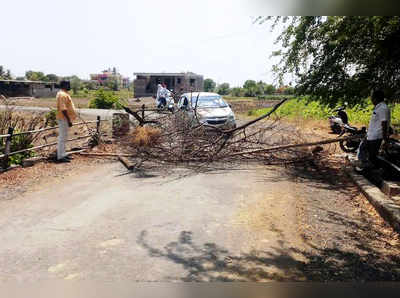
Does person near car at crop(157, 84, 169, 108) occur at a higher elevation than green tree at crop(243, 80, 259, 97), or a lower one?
lower

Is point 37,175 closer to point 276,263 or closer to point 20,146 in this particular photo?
point 20,146

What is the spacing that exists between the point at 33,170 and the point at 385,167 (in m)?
7.78

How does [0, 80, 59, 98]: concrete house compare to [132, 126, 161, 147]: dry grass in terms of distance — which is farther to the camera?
[0, 80, 59, 98]: concrete house

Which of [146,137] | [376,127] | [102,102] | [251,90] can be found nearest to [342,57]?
[376,127]

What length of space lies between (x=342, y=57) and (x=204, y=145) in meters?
4.03

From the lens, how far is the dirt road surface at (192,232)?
3527mm

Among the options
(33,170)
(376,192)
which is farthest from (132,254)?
(33,170)

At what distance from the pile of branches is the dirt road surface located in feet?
4.10

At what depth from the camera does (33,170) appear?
7824 millimetres

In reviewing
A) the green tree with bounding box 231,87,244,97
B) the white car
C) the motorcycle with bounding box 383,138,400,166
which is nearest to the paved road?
the motorcycle with bounding box 383,138,400,166

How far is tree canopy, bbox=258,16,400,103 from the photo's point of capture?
758 cm

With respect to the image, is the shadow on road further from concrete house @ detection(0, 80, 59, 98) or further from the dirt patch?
concrete house @ detection(0, 80, 59, 98)

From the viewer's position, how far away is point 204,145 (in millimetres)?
8383

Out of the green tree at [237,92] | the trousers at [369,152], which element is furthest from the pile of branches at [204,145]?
the green tree at [237,92]
